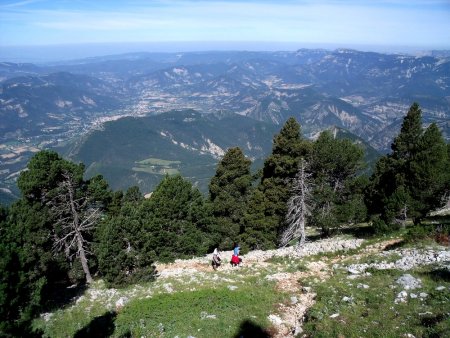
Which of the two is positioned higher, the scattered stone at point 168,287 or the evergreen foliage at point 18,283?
the evergreen foliage at point 18,283

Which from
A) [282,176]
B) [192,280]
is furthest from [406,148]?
[192,280]

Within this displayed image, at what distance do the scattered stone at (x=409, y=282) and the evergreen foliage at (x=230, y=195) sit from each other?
23.4 metres

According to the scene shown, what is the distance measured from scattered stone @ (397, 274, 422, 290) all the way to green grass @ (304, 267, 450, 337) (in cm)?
30

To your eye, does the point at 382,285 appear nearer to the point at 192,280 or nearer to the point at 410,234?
the point at 410,234

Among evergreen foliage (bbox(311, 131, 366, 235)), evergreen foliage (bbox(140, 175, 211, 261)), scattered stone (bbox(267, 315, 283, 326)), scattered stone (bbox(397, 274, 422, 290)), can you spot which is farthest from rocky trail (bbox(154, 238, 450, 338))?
evergreen foliage (bbox(311, 131, 366, 235))

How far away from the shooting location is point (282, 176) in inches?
1649

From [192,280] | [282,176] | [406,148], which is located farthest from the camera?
[406,148]

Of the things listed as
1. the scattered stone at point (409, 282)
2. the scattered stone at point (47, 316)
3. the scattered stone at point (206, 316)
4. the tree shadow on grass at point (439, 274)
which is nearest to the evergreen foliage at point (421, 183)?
the tree shadow on grass at point (439, 274)

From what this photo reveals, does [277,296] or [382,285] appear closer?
[382,285]

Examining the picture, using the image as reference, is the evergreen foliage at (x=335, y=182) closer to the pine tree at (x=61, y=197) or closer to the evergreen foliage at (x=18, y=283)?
the pine tree at (x=61, y=197)

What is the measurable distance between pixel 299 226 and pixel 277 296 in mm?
13407

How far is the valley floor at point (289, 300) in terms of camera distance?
17.6 meters

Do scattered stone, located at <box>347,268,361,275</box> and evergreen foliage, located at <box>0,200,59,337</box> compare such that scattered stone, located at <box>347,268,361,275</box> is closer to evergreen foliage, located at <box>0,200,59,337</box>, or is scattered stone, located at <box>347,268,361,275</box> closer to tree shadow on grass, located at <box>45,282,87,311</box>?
evergreen foliage, located at <box>0,200,59,337</box>

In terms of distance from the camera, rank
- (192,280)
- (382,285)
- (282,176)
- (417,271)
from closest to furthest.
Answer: (382,285) → (417,271) → (192,280) → (282,176)
